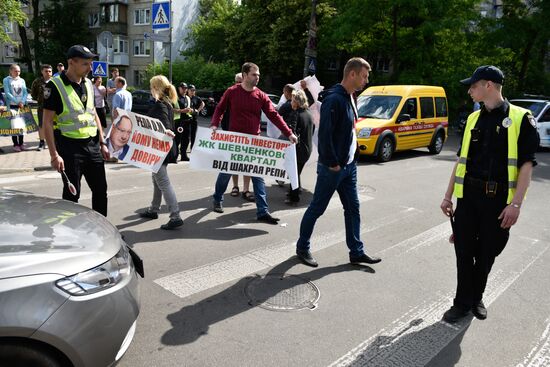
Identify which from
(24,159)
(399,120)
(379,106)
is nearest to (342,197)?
(24,159)

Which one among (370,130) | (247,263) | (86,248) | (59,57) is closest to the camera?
(86,248)

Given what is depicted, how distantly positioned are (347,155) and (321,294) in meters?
1.35

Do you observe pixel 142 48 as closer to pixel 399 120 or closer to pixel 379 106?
pixel 379 106

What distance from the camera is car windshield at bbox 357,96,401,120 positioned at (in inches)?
507

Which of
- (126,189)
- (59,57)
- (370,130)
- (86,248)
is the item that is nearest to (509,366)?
(86,248)

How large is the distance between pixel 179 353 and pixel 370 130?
9763 mm

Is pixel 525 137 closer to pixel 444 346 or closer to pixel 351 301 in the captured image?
pixel 444 346

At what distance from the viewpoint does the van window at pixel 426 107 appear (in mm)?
13789

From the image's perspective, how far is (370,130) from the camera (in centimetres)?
1199

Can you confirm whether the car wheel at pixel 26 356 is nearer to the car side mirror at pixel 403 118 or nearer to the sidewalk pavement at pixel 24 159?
the sidewalk pavement at pixel 24 159

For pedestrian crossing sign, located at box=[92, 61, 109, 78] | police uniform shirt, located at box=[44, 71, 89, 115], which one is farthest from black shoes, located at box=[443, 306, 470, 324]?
pedestrian crossing sign, located at box=[92, 61, 109, 78]

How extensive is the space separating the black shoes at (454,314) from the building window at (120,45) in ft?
159

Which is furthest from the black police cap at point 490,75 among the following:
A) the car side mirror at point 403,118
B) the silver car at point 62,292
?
the car side mirror at point 403,118

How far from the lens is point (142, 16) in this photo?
4638 cm
